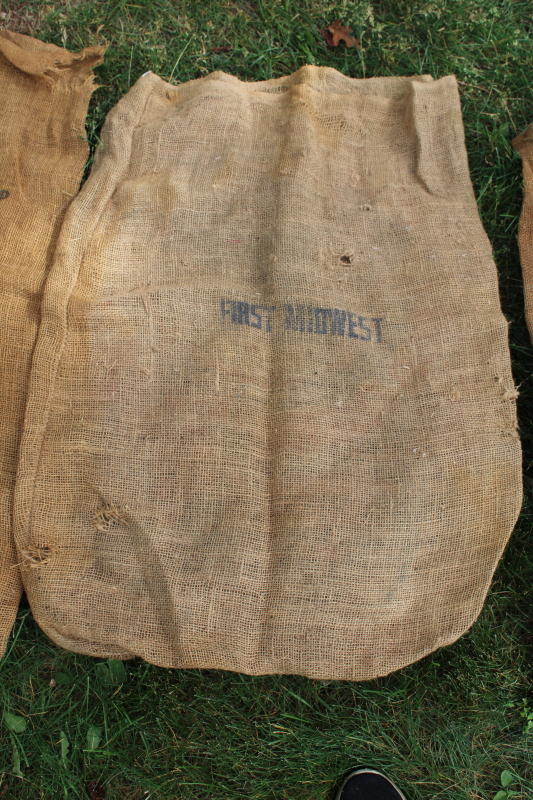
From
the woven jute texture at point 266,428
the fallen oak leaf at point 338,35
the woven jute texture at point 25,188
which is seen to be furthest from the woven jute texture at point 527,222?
the woven jute texture at point 25,188

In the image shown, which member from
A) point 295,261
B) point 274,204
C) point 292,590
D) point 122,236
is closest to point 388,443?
point 292,590

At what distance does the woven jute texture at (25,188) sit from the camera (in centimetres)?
172

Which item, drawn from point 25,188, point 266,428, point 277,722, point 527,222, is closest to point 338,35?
point 527,222

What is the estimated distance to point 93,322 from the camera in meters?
1.80

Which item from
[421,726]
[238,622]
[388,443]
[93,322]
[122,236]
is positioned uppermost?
[122,236]

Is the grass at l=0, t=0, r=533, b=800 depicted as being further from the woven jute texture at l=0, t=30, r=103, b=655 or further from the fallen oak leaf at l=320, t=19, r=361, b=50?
the fallen oak leaf at l=320, t=19, r=361, b=50

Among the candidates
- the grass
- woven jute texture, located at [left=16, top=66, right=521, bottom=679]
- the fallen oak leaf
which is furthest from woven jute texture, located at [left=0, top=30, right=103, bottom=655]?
the fallen oak leaf

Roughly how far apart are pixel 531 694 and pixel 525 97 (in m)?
2.56

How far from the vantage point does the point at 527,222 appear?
224 cm

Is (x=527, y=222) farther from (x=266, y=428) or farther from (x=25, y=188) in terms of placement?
(x=25, y=188)

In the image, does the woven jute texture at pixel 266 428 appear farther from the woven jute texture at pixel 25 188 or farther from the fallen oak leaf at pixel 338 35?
the fallen oak leaf at pixel 338 35

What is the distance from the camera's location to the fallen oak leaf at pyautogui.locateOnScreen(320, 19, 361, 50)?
2.64 meters

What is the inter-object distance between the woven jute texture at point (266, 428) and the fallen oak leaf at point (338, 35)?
104 cm

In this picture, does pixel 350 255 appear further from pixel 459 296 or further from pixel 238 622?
pixel 238 622
